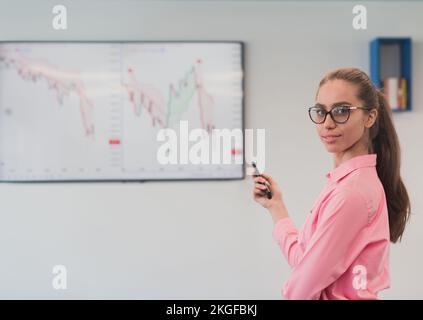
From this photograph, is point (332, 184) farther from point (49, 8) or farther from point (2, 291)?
point (2, 291)

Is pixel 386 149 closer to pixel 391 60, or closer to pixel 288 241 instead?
pixel 288 241

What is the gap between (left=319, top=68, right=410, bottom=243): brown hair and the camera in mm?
619

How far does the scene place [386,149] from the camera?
677mm

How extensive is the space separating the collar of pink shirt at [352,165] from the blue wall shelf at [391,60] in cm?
98

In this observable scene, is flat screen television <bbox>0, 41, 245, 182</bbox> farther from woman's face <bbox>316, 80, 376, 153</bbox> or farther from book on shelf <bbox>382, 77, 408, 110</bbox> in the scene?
woman's face <bbox>316, 80, 376, 153</bbox>

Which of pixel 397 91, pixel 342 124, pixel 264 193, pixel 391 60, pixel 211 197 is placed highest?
pixel 391 60

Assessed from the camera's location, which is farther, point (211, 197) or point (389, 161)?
point (211, 197)

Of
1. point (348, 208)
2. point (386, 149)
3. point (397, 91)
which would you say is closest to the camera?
point (348, 208)

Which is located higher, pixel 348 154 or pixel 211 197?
pixel 348 154

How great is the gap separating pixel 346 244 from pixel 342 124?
Answer: 16 centimetres

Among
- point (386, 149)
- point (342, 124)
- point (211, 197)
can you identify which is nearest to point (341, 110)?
point (342, 124)

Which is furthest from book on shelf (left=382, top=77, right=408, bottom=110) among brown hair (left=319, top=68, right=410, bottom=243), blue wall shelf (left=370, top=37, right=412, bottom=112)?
brown hair (left=319, top=68, right=410, bottom=243)

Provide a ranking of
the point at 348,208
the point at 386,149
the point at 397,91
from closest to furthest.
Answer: the point at 348,208 → the point at 386,149 → the point at 397,91

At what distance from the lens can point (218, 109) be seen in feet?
5.20
